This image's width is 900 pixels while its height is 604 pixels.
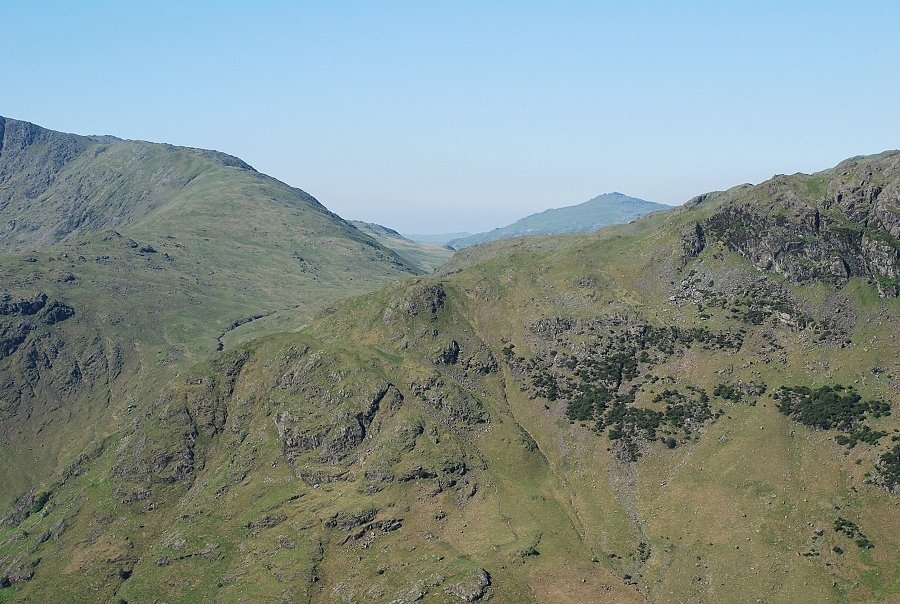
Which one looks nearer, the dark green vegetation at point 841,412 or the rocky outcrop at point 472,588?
the rocky outcrop at point 472,588

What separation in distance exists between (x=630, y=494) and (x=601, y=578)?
30.6m

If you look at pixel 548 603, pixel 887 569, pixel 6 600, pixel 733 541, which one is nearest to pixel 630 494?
pixel 733 541

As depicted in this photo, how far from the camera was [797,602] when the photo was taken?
15412 centimetres

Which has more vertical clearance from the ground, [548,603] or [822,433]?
[822,433]

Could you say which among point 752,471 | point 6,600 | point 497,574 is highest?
point 752,471

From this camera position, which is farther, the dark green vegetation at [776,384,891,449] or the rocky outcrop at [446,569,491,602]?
the dark green vegetation at [776,384,891,449]

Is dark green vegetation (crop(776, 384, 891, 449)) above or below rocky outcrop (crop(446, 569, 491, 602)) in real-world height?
above

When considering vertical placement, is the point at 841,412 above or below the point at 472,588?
above

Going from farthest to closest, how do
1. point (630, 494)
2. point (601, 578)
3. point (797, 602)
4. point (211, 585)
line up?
1. point (630, 494)
2. point (211, 585)
3. point (601, 578)
4. point (797, 602)

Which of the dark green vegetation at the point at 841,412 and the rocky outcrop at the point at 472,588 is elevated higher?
the dark green vegetation at the point at 841,412

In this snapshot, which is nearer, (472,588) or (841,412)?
(472,588)

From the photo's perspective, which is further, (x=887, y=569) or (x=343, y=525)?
(x=343, y=525)

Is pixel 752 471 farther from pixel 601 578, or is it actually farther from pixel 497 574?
pixel 497 574

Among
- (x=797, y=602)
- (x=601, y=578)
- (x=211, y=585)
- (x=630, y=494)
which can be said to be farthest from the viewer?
(x=630, y=494)
